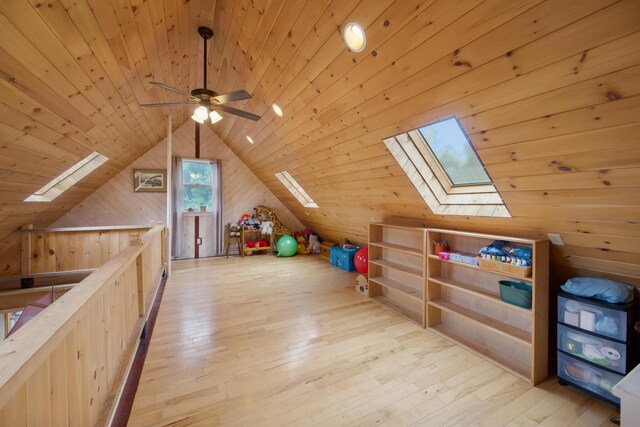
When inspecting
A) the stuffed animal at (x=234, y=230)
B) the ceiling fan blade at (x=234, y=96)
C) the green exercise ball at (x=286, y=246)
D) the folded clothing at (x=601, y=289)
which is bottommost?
the green exercise ball at (x=286, y=246)

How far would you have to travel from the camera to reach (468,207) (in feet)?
8.44

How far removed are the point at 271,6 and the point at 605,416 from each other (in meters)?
3.51

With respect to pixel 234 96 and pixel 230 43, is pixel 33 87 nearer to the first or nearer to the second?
pixel 234 96

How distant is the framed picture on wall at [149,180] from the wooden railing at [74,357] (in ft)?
13.8

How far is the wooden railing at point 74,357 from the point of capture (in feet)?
2.53

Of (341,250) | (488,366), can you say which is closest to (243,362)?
(488,366)

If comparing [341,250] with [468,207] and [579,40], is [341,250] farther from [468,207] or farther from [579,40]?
[579,40]

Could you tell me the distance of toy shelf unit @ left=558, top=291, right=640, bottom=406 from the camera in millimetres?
1777

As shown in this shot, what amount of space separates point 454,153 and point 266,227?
15.9 ft

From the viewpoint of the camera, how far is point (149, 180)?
5.81 meters

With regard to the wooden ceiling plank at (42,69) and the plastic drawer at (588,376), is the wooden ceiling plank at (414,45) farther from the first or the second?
the plastic drawer at (588,376)

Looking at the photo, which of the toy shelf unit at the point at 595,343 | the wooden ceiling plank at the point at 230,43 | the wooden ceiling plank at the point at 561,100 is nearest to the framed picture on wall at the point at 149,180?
the wooden ceiling plank at the point at 230,43

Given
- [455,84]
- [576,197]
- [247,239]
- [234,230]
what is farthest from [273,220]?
[576,197]

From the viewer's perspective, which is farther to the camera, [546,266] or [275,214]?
[275,214]
